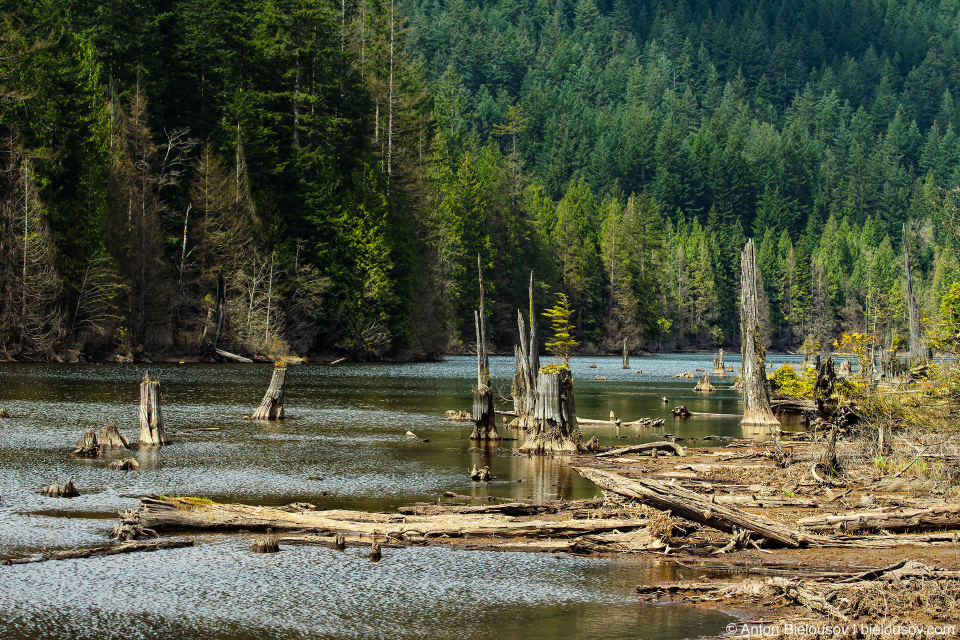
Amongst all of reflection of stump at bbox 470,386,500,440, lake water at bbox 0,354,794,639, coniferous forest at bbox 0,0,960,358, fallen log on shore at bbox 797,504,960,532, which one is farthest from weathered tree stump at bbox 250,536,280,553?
coniferous forest at bbox 0,0,960,358

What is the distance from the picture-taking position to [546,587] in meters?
13.9

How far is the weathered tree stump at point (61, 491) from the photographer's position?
19125mm

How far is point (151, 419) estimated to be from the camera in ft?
89.2

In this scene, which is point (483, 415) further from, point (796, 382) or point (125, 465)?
point (796, 382)

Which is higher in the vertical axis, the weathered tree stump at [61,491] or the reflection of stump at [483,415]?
the reflection of stump at [483,415]

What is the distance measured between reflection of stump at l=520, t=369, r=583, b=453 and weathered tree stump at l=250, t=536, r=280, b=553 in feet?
39.4

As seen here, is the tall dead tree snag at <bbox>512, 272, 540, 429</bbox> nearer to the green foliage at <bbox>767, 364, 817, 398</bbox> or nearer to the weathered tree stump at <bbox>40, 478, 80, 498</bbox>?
the green foliage at <bbox>767, 364, 817, 398</bbox>

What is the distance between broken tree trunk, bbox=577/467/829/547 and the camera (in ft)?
49.9

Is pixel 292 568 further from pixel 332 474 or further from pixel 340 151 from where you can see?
pixel 340 151

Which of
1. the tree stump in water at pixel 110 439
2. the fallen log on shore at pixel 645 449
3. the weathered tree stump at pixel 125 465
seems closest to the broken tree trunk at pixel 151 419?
the tree stump in water at pixel 110 439

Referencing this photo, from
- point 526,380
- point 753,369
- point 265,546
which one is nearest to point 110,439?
point 265,546

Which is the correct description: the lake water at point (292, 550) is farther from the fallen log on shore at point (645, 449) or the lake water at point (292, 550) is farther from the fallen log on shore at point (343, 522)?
the fallen log on shore at point (645, 449)

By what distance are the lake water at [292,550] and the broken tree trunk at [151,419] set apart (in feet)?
1.68

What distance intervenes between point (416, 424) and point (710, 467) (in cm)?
1416
